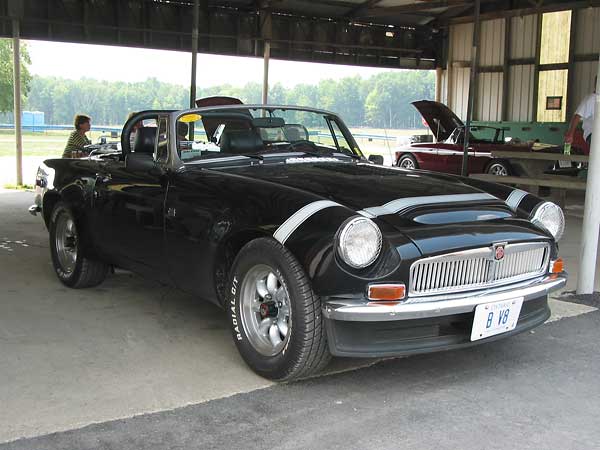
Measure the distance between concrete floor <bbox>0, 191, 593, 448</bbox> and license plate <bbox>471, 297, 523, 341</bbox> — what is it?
0.73 metres

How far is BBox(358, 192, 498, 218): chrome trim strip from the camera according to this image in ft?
11.2

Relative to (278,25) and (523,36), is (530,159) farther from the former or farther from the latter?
(523,36)

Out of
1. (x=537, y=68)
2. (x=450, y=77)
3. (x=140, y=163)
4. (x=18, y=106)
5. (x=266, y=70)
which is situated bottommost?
(x=140, y=163)

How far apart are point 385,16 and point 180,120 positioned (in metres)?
17.9

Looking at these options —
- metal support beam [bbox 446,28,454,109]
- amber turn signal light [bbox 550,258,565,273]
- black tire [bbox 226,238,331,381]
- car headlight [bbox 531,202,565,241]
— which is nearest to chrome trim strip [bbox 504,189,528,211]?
car headlight [bbox 531,202,565,241]

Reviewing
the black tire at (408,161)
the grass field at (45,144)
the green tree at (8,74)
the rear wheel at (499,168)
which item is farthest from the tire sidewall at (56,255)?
the green tree at (8,74)

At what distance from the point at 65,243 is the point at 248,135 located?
1977 millimetres

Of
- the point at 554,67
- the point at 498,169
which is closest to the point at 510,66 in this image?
the point at 554,67

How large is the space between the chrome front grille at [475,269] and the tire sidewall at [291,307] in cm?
55

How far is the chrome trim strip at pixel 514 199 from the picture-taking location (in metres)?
4.10

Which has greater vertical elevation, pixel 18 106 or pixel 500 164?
pixel 18 106

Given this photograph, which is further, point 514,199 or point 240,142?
point 240,142

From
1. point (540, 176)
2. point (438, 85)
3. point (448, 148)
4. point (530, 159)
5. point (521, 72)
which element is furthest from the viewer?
point (438, 85)

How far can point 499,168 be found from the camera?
1541 centimetres
